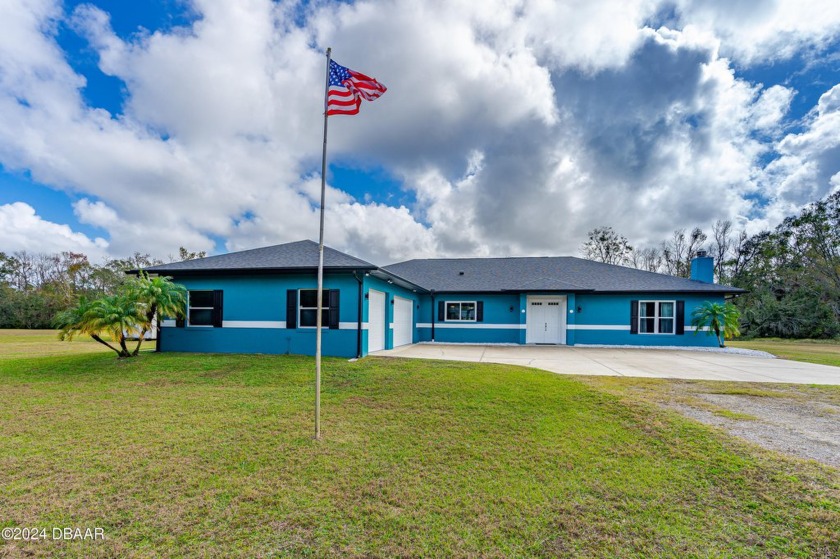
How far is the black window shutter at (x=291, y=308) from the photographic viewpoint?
1113cm

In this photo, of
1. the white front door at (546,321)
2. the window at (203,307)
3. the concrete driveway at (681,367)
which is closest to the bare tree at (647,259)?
the white front door at (546,321)

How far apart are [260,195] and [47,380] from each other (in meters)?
9.25

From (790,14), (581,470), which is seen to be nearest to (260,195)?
(581,470)

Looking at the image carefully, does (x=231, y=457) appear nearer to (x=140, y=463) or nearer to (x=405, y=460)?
(x=140, y=463)

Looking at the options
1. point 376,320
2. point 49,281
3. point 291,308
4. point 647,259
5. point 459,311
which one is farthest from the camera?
point 49,281

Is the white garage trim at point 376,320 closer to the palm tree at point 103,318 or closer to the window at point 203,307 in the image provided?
the window at point 203,307

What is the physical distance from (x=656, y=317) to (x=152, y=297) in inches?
772

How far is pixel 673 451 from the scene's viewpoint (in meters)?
3.86

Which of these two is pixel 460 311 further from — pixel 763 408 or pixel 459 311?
pixel 763 408

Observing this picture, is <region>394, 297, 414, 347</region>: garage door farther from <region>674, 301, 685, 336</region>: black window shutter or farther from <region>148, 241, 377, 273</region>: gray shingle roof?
<region>674, 301, 685, 336</region>: black window shutter

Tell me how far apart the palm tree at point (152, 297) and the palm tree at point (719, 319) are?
2032 cm

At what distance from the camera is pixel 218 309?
11.6 m

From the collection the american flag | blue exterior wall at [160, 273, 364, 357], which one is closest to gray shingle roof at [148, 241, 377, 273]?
blue exterior wall at [160, 273, 364, 357]

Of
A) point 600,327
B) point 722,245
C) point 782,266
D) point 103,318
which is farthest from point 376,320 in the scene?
point 722,245
